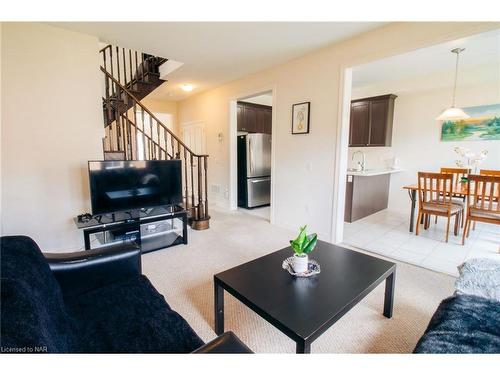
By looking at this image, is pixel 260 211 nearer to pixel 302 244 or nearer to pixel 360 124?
pixel 360 124

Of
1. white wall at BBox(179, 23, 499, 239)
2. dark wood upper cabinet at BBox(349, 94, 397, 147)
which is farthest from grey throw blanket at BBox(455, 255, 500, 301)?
dark wood upper cabinet at BBox(349, 94, 397, 147)

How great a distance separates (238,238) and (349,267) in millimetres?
1988

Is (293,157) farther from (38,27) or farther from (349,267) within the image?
(38,27)

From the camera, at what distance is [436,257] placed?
2.86 m

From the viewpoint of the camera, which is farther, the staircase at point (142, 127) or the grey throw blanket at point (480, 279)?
the staircase at point (142, 127)

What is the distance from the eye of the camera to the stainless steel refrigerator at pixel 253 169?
5.05 m

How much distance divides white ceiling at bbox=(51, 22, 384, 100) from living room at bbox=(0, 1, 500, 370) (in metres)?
0.03

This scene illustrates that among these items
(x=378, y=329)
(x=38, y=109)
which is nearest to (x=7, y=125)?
(x=38, y=109)

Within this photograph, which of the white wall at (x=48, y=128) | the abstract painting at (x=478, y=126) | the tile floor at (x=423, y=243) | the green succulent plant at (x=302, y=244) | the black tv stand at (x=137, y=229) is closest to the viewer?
the green succulent plant at (x=302, y=244)

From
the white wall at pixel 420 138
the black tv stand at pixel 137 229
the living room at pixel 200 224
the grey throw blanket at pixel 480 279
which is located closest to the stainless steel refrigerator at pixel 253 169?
the living room at pixel 200 224

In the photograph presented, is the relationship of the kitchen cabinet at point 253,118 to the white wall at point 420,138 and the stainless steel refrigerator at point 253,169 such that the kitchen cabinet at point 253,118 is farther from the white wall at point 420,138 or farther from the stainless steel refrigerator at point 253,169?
the white wall at point 420,138

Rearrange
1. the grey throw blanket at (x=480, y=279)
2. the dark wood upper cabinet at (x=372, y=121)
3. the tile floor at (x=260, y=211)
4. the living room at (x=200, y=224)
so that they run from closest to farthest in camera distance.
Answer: the living room at (x=200, y=224)
the grey throw blanket at (x=480, y=279)
the tile floor at (x=260, y=211)
the dark wood upper cabinet at (x=372, y=121)

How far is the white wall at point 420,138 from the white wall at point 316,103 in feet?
8.15
